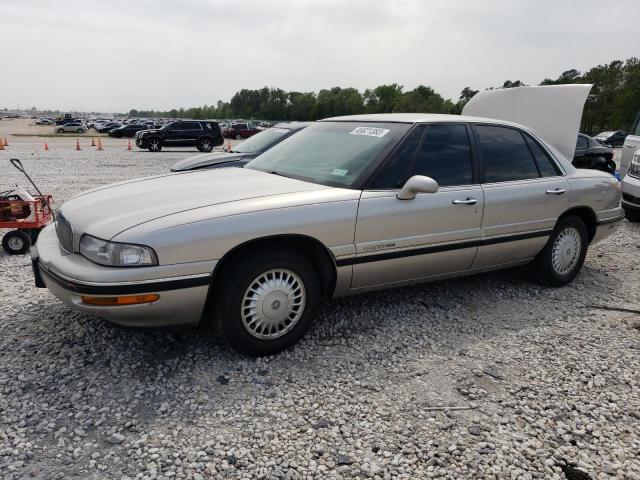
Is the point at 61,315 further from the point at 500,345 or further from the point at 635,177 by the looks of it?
the point at 635,177

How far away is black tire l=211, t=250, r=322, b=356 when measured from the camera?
2962 mm

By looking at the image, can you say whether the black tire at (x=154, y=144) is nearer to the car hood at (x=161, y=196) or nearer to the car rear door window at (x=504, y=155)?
the car hood at (x=161, y=196)

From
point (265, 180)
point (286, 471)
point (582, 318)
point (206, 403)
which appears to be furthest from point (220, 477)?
point (582, 318)

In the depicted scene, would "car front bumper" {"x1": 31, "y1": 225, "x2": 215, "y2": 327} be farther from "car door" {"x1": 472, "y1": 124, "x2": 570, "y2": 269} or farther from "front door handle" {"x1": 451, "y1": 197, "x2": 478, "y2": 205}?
"car door" {"x1": 472, "y1": 124, "x2": 570, "y2": 269}

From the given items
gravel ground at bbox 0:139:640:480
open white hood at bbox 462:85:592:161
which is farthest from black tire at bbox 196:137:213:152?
gravel ground at bbox 0:139:640:480

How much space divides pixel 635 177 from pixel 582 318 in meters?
5.05

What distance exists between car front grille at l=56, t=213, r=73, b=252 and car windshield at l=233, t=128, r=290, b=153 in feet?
18.0

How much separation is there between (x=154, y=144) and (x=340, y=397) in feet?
78.0

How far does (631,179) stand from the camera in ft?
25.9

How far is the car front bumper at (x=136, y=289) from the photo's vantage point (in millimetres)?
2682

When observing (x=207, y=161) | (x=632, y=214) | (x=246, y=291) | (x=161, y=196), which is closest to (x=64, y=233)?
(x=161, y=196)

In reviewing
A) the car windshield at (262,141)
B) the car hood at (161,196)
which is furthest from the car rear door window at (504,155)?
the car windshield at (262,141)

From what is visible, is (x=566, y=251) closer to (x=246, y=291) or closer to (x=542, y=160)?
(x=542, y=160)

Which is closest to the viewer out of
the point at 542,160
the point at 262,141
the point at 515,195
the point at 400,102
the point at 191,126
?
the point at 515,195
